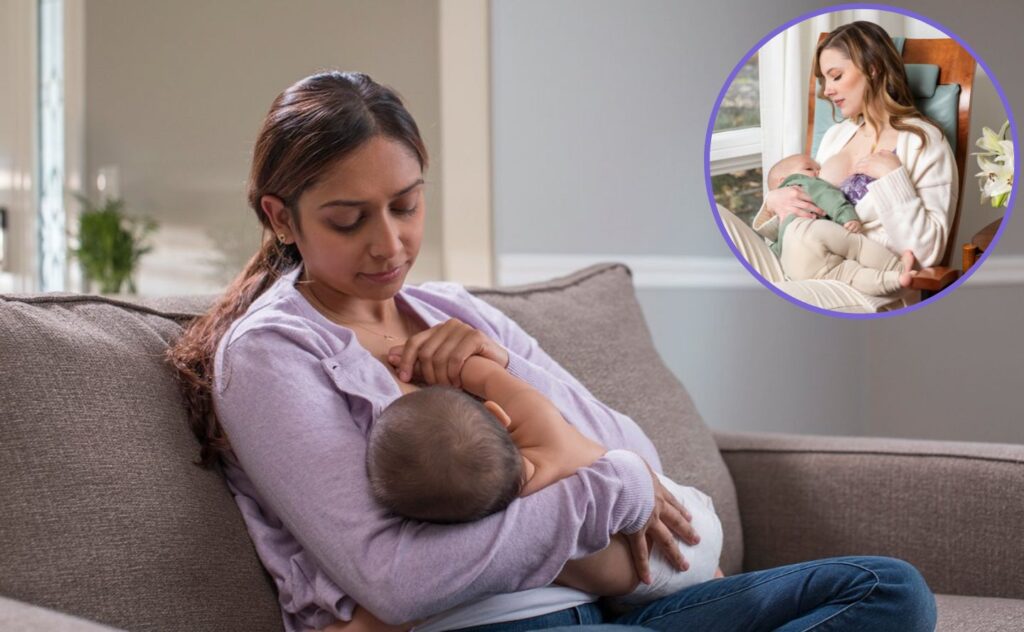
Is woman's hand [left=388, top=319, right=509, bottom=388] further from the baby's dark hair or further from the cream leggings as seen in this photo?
the cream leggings

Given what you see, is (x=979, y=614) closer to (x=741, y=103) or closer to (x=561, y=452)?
(x=561, y=452)

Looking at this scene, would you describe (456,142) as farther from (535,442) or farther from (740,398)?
(535,442)

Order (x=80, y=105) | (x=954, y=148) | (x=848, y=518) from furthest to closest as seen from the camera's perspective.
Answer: (x=80, y=105) < (x=848, y=518) < (x=954, y=148)

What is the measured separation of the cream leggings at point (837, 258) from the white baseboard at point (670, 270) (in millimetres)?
1195

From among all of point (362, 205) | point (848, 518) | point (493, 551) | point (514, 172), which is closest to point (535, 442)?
point (493, 551)

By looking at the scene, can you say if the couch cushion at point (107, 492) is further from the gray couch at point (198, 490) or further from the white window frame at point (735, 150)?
the white window frame at point (735, 150)

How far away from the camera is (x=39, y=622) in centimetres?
85

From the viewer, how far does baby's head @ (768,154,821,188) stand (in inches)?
70.0

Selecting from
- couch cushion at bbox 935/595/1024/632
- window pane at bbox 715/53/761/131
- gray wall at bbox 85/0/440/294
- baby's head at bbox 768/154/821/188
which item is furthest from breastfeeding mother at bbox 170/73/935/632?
gray wall at bbox 85/0/440/294

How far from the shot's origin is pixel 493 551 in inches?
47.2

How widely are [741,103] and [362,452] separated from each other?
1.03m

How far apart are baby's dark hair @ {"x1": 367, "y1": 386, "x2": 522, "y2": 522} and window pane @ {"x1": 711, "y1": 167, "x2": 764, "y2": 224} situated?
81cm

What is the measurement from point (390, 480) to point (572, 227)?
2.03m

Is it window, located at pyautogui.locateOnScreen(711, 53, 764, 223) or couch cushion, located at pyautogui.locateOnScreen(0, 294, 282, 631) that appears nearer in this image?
couch cushion, located at pyautogui.locateOnScreen(0, 294, 282, 631)
